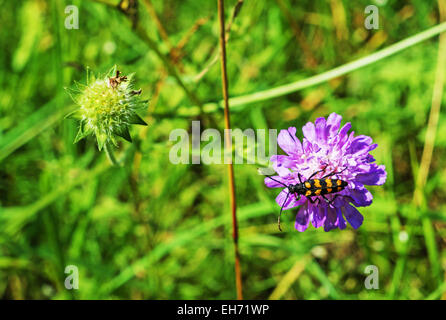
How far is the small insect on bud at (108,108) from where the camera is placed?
48.6 inches

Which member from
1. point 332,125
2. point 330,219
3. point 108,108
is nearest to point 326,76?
point 332,125

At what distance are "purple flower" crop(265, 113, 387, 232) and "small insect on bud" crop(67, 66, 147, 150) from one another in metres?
0.50

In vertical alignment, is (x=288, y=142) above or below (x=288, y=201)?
above

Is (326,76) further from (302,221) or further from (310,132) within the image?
(302,221)

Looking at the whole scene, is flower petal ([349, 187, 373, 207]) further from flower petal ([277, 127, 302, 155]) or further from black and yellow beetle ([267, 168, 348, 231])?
flower petal ([277, 127, 302, 155])

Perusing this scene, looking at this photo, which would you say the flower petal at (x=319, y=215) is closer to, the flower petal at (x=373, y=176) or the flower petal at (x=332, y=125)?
the flower petal at (x=373, y=176)

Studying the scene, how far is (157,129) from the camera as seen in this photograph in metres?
2.34

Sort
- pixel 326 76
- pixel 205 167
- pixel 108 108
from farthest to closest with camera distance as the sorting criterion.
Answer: pixel 205 167 < pixel 326 76 < pixel 108 108

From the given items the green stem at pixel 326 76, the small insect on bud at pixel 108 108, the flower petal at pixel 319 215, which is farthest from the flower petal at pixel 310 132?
the small insect on bud at pixel 108 108

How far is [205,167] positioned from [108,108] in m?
1.34

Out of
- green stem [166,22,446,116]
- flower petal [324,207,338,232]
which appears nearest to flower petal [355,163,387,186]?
flower petal [324,207,338,232]

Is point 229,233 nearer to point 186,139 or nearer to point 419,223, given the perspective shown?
point 186,139

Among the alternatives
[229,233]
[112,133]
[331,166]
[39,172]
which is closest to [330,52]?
[229,233]

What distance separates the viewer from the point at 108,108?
125 centimetres
